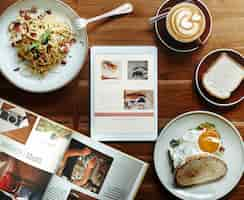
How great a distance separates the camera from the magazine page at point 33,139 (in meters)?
1.21

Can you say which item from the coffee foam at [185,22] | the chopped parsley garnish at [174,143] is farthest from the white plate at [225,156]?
the coffee foam at [185,22]

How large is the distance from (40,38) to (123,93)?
0.65ft

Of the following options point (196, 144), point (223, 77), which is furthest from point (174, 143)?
point (223, 77)

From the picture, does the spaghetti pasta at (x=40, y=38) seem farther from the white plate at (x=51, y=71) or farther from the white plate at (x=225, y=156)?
the white plate at (x=225, y=156)

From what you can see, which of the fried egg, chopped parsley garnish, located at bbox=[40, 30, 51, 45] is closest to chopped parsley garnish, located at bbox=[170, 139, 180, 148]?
the fried egg

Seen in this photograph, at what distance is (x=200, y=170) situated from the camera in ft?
4.01

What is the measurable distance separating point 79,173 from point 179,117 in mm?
227

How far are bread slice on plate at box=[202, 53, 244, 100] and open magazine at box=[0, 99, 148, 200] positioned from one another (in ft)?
0.68

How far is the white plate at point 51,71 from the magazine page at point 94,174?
0.39 ft

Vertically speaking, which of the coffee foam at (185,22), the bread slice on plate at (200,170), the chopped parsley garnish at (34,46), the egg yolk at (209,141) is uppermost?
the coffee foam at (185,22)

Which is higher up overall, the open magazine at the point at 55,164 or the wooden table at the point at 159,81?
the wooden table at the point at 159,81

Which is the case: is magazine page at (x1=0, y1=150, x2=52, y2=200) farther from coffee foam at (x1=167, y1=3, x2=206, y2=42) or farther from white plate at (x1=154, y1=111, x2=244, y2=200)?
coffee foam at (x1=167, y1=3, x2=206, y2=42)

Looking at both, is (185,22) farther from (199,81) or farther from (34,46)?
(34,46)

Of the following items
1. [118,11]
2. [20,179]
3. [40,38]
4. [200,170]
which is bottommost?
[20,179]
